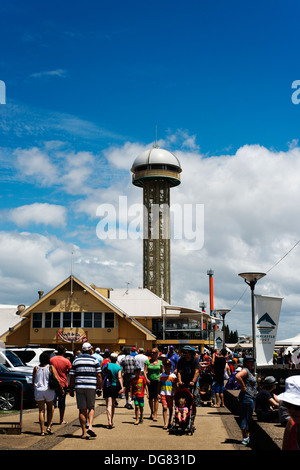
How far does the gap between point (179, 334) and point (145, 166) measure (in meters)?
61.3

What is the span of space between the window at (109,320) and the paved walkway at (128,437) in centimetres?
3309

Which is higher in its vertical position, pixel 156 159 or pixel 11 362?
pixel 156 159

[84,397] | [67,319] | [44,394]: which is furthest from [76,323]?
[84,397]

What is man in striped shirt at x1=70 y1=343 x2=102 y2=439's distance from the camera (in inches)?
453

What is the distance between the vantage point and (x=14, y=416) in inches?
589

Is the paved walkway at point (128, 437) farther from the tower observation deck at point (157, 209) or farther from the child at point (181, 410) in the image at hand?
the tower observation deck at point (157, 209)

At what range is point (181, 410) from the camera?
12.5 metres

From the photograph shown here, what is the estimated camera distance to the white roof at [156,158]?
11044 cm

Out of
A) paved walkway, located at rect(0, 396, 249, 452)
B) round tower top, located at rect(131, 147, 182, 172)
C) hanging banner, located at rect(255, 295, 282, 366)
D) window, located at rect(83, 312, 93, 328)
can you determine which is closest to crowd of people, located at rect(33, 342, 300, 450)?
paved walkway, located at rect(0, 396, 249, 452)

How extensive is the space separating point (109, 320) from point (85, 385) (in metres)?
37.9

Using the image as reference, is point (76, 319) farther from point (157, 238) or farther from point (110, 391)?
point (157, 238)

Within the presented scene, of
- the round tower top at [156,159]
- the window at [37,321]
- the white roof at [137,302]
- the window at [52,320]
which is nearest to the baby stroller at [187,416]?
the window at [52,320]

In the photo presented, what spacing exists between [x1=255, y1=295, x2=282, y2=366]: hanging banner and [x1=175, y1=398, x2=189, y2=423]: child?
5.78 m
